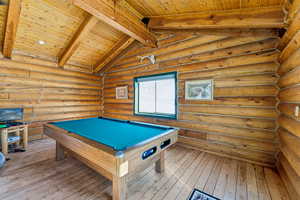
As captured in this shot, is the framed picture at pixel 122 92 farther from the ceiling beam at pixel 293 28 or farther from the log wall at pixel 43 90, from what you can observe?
the ceiling beam at pixel 293 28

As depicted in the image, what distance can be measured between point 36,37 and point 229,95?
514cm

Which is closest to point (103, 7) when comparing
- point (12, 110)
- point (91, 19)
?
point (91, 19)

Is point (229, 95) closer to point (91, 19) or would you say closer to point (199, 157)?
point (199, 157)

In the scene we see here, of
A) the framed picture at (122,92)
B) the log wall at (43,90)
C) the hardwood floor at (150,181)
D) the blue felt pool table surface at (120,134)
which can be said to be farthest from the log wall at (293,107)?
the log wall at (43,90)

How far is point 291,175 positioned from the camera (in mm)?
1728

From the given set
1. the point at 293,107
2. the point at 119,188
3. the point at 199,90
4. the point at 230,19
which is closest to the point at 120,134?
the point at 119,188

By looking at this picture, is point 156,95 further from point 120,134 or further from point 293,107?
point 293,107

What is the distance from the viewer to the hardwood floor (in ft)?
5.59

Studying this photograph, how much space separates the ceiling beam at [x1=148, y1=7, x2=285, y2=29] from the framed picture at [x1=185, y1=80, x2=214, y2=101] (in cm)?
122

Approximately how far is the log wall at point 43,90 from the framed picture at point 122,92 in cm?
123

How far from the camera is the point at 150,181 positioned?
1.98 m

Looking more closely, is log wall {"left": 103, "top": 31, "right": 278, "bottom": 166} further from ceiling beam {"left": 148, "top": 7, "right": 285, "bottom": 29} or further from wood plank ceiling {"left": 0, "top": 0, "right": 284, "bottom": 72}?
wood plank ceiling {"left": 0, "top": 0, "right": 284, "bottom": 72}

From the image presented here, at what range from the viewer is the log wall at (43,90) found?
3443 millimetres

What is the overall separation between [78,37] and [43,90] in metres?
2.17
